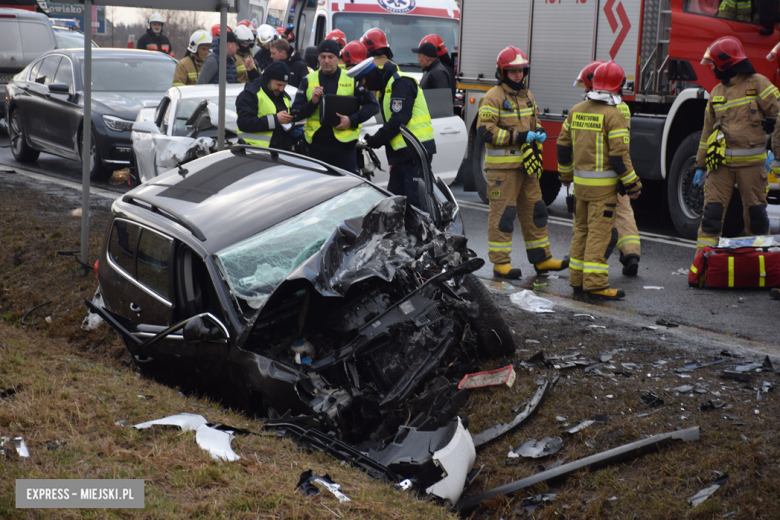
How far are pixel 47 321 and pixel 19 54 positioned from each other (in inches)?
491

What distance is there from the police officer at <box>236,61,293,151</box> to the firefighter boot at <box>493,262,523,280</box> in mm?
2365

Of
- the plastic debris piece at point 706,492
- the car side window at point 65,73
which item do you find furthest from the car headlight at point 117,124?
the plastic debris piece at point 706,492

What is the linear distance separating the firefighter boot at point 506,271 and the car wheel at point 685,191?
232 centimetres

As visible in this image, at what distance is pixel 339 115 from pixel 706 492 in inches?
191

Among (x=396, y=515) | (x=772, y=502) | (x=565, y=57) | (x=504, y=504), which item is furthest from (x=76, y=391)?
(x=565, y=57)

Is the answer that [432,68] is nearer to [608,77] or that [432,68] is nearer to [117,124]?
[608,77]

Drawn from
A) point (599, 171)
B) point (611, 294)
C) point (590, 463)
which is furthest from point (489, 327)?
point (599, 171)

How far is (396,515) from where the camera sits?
10.4ft

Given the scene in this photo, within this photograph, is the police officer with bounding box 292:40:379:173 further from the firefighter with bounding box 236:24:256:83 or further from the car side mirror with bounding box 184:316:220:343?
the car side mirror with bounding box 184:316:220:343

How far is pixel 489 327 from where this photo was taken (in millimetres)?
4945

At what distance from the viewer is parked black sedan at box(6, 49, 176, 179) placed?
11.3 meters

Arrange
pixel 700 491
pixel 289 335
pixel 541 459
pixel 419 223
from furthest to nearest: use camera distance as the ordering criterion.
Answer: pixel 419 223 → pixel 289 335 → pixel 541 459 → pixel 700 491

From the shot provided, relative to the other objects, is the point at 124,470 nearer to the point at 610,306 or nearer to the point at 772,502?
the point at 772,502

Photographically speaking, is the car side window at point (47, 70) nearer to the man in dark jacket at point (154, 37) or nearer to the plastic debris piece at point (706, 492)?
the man in dark jacket at point (154, 37)
